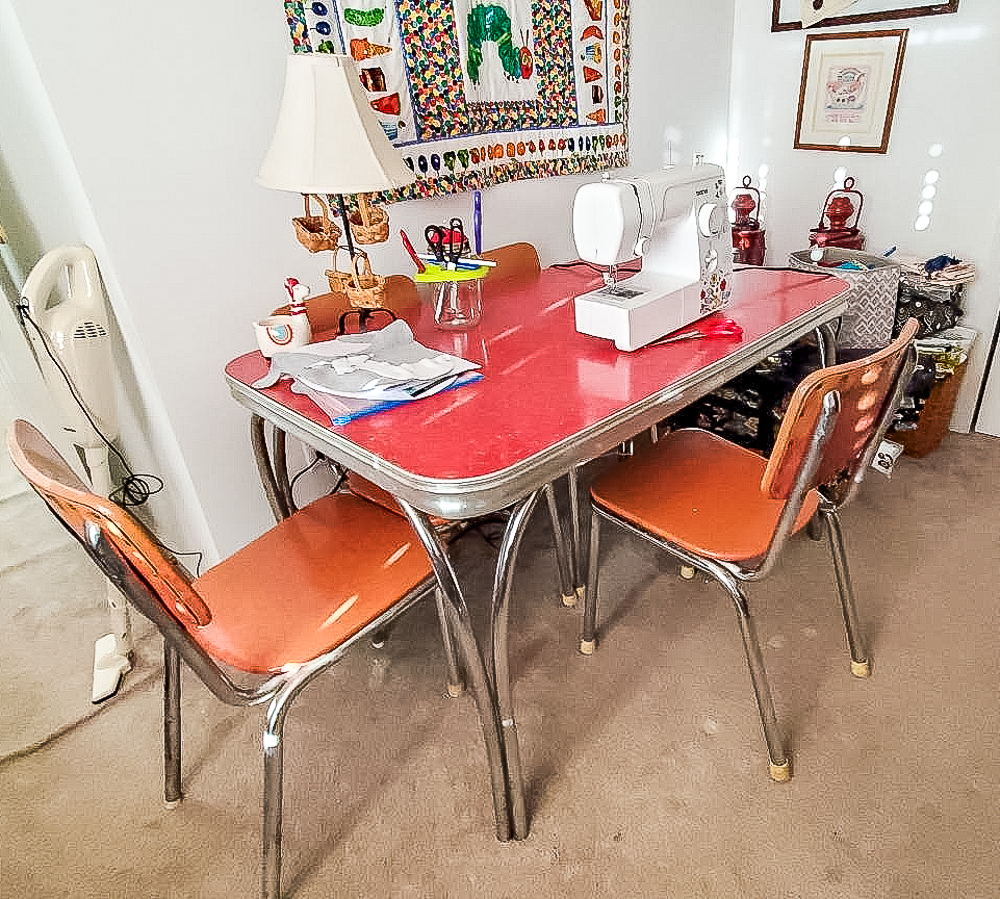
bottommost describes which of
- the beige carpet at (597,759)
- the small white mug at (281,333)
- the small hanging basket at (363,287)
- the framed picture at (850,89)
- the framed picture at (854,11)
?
the beige carpet at (597,759)

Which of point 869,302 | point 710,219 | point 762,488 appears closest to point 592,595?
point 762,488

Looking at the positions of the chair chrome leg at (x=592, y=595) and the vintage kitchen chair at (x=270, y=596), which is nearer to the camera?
the vintage kitchen chair at (x=270, y=596)

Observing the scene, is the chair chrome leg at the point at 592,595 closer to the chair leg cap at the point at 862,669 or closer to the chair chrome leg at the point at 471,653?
the chair chrome leg at the point at 471,653

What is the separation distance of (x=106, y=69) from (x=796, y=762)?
193 centimetres

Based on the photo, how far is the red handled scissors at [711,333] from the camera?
1.27 metres

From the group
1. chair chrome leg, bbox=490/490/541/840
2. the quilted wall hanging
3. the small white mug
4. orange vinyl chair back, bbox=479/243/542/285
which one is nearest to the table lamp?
the small white mug

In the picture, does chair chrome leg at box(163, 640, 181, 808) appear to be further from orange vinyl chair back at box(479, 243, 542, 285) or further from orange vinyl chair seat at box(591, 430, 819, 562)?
orange vinyl chair back at box(479, 243, 542, 285)

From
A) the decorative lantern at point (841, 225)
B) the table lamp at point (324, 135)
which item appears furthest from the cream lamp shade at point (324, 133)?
the decorative lantern at point (841, 225)

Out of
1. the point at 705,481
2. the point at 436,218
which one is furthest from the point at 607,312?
the point at 436,218

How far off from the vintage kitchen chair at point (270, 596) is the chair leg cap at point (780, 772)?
21.2 inches

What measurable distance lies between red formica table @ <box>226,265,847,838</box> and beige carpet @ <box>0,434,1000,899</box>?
226mm

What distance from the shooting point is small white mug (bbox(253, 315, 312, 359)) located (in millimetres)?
1298

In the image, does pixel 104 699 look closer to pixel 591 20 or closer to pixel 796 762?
pixel 796 762

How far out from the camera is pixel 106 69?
1.28m
